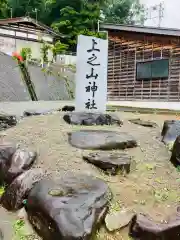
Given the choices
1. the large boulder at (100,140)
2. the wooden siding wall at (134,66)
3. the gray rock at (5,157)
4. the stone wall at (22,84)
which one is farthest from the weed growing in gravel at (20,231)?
the stone wall at (22,84)

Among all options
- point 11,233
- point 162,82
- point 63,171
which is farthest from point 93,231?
point 162,82

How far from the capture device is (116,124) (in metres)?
5.96

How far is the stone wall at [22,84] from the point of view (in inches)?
516

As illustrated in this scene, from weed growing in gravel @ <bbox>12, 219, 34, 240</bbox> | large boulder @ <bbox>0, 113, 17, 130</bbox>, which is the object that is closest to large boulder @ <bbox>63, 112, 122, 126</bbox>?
large boulder @ <bbox>0, 113, 17, 130</bbox>

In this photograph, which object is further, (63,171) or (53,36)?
(53,36)

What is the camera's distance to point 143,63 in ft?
40.7

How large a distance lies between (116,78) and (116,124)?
7.72m

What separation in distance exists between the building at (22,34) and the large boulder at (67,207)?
22.1 meters

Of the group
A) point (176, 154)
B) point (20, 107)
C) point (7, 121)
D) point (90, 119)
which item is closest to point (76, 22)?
point (20, 107)

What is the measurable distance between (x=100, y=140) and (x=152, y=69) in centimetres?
836

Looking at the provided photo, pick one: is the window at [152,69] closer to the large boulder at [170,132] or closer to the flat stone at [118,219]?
the large boulder at [170,132]

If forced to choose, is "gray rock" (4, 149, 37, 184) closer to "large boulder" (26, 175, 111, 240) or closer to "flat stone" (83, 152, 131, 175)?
"large boulder" (26, 175, 111, 240)

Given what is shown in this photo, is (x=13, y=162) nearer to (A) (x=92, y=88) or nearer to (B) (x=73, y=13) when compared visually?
(A) (x=92, y=88)

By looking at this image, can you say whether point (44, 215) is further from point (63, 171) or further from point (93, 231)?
point (63, 171)
